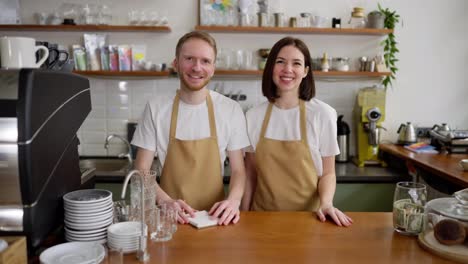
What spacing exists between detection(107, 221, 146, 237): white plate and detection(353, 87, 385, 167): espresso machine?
2.40 meters

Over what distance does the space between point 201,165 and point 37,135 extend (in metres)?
0.89

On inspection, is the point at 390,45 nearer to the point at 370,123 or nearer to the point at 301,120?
the point at 370,123

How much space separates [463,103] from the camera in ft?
12.4

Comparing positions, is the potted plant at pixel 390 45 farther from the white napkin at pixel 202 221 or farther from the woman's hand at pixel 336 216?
the white napkin at pixel 202 221

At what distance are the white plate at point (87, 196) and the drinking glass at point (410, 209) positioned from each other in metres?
1.04

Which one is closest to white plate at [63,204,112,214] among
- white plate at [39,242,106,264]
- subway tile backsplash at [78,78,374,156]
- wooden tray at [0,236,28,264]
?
white plate at [39,242,106,264]

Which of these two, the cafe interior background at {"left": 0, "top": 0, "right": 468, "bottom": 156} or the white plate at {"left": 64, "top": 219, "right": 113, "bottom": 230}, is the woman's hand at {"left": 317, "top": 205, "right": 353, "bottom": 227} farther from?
the cafe interior background at {"left": 0, "top": 0, "right": 468, "bottom": 156}

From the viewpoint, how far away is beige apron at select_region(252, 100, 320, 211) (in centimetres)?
207

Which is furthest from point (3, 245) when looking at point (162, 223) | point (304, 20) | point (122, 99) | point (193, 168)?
point (304, 20)

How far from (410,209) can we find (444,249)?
20 cm

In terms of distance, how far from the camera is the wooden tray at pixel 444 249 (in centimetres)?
132

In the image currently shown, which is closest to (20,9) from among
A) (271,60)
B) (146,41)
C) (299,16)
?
(146,41)

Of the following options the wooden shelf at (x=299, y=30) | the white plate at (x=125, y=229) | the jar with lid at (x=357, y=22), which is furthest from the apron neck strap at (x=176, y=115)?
the jar with lid at (x=357, y=22)

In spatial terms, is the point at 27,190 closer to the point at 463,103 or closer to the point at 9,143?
the point at 9,143
